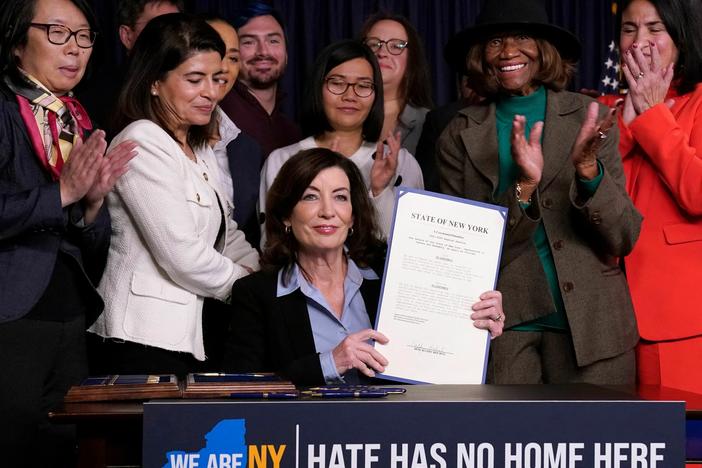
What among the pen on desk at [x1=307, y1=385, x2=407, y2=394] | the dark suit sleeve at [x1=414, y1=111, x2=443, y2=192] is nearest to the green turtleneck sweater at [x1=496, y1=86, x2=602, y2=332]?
the dark suit sleeve at [x1=414, y1=111, x2=443, y2=192]

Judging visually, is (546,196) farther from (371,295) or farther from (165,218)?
(165,218)

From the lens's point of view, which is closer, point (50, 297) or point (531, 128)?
point (50, 297)

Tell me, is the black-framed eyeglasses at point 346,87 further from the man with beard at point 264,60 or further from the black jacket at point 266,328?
the black jacket at point 266,328

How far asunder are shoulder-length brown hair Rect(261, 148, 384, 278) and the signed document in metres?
0.37

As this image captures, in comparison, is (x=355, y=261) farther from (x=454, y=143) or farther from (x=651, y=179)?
(x=651, y=179)

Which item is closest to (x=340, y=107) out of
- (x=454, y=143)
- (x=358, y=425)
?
(x=454, y=143)

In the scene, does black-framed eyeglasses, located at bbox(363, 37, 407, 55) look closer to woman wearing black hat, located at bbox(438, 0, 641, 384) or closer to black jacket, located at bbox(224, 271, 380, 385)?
woman wearing black hat, located at bbox(438, 0, 641, 384)

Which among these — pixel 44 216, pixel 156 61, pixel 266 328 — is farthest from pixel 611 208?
pixel 44 216

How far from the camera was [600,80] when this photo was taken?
17.0ft

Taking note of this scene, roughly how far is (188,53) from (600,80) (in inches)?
108

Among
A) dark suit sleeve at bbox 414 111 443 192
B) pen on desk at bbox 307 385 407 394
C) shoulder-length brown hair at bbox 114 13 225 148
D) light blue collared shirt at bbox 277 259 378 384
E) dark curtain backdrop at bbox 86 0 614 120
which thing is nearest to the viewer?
pen on desk at bbox 307 385 407 394

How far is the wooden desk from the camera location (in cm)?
188

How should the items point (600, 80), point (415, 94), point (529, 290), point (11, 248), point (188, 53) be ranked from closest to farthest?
point (11, 248) < point (529, 290) < point (188, 53) < point (415, 94) < point (600, 80)

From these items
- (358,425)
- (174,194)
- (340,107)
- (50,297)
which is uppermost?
(340,107)
